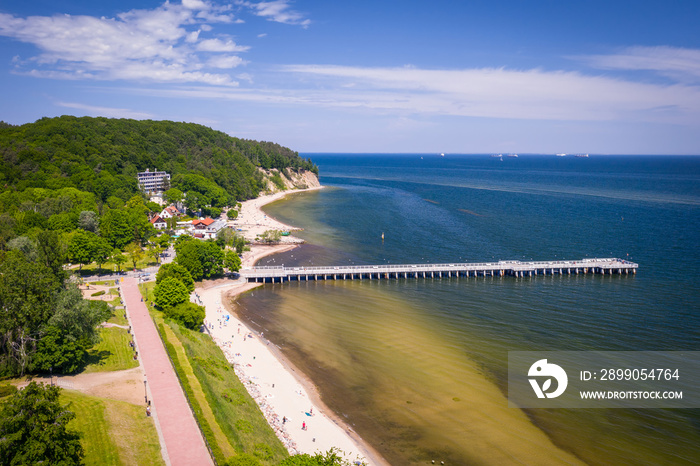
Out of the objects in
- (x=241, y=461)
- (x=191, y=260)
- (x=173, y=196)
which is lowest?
(x=241, y=461)

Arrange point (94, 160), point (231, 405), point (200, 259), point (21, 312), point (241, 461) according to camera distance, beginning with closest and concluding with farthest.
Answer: point (241, 461) → point (231, 405) → point (21, 312) → point (200, 259) → point (94, 160)

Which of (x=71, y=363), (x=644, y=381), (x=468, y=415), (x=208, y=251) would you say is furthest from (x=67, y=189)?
(x=644, y=381)

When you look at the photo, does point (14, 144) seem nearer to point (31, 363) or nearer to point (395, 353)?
point (31, 363)

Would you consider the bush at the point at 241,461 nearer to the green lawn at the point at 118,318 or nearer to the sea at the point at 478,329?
the sea at the point at 478,329

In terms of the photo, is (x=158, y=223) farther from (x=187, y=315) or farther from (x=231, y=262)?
(x=187, y=315)

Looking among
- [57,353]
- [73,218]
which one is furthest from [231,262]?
[57,353]

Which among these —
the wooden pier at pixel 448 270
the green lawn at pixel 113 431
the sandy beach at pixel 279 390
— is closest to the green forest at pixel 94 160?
the wooden pier at pixel 448 270

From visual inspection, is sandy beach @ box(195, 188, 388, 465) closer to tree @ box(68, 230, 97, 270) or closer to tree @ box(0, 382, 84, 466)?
tree @ box(0, 382, 84, 466)
